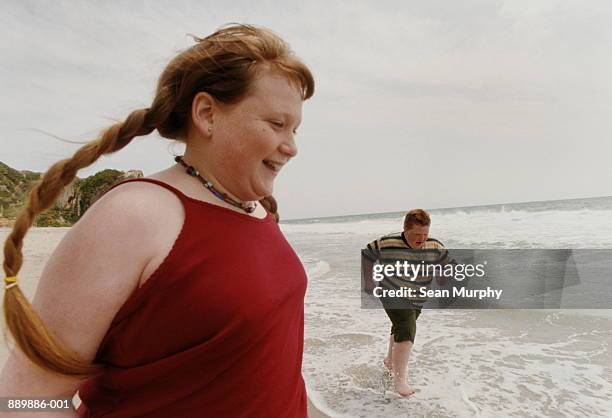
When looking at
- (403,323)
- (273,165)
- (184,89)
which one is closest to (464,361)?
(403,323)

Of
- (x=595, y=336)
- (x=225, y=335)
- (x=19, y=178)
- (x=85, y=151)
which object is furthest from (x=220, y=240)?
(x=595, y=336)

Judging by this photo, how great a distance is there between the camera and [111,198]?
0.86 metres

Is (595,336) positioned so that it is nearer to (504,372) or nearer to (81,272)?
(504,372)

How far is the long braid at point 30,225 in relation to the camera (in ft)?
2.63

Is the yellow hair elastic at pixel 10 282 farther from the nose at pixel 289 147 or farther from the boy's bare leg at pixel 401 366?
the boy's bare leg at pixel 401 366

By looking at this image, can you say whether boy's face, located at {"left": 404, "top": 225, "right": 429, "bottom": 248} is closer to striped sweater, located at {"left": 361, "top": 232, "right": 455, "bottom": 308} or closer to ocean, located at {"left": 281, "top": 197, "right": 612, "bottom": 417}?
striped sweater, located at {"left": 361, "top": 232, "right": 455, "bottom": 308}

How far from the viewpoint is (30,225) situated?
95 cm

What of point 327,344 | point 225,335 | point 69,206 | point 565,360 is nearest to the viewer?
point 225,335

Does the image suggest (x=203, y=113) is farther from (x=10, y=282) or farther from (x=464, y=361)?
(x=464, y=361)

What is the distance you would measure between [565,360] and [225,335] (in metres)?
5.91

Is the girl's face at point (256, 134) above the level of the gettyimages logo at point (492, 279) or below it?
above

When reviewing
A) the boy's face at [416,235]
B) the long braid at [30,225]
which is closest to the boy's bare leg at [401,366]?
the boy's face at [416,235]

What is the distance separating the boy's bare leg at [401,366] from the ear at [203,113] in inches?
154

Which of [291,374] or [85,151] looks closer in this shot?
[85,151]
